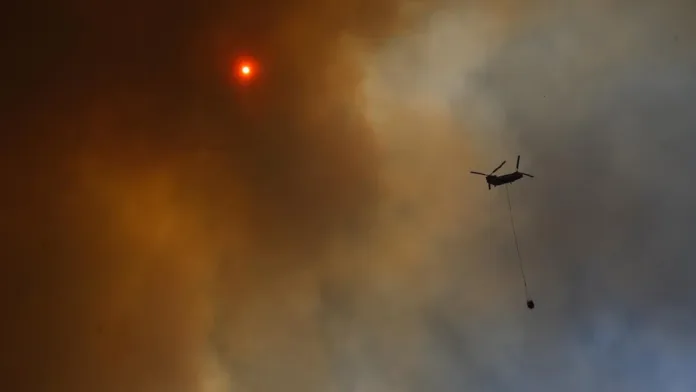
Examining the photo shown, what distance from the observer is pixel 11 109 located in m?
11.1

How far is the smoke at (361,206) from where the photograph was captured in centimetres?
1110

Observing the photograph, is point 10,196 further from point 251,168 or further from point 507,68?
point 507,68

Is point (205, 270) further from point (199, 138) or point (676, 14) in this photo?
point (676, 14)

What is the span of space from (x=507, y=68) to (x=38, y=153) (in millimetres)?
8331

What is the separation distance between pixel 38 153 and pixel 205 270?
3543mm

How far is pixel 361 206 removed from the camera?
39.3ft

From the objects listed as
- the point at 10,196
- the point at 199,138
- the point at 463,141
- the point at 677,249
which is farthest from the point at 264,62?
the point at 677,249

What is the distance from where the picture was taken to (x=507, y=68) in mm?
11477

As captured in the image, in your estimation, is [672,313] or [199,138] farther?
[199,138]

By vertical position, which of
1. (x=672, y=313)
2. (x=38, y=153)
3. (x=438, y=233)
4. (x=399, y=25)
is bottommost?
(x=672, y=313)

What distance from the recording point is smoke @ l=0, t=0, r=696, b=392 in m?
11.1

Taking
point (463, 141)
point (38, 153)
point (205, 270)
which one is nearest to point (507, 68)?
point (463, 141)

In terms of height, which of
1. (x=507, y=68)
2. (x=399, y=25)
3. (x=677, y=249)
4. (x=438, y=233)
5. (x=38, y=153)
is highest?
(x=399, y=25)

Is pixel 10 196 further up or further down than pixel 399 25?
further down
